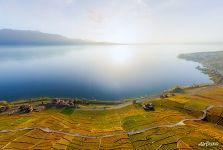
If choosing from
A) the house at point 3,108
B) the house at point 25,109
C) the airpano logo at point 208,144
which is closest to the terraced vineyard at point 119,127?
the airpano logo at point 208,144

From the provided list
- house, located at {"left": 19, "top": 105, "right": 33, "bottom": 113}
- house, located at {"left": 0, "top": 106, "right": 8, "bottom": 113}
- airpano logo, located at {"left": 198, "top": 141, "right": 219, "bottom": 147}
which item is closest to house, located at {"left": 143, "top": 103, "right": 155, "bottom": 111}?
airpano logo, located at {"left": 198, "top": 141, "right": 219, "bottom": 147}

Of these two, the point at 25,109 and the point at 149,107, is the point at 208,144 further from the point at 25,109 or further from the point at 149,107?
the point at 25,109

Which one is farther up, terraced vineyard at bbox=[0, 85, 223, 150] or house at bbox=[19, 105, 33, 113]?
house at bbox=[19, 105, 33, 113]

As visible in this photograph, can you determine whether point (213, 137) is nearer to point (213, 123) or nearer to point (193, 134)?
point (193, 134)

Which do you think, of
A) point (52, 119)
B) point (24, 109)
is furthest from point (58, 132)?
point (24, 109)

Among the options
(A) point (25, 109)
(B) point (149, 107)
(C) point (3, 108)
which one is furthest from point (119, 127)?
(C) point (3, 108)

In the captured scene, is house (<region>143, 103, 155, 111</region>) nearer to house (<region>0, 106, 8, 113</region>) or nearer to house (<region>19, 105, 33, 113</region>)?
house (<region>19, 105, 33, 113</region>)

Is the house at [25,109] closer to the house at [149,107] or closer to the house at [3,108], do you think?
the house at [3,108]

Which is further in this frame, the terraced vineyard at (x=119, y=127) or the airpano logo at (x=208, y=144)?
the terraced vineyard at (x=119, y=127)
